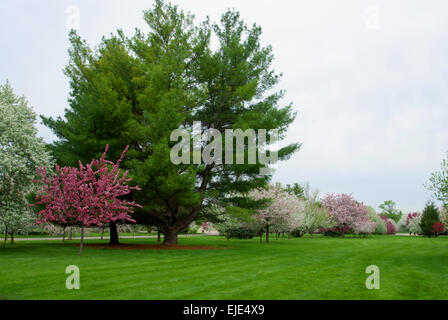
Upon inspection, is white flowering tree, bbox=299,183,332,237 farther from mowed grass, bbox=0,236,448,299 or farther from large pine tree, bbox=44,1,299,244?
mowed grass, bbox=0,236,448,299

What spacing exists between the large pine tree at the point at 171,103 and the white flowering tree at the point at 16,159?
10.1 ft

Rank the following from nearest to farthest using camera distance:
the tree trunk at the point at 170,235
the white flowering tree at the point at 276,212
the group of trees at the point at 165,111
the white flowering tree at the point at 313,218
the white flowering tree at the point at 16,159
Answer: the white flowering tree at the point at 16,159 < the group of trees at the point at 165,111 < the tree trunk at the point at 170,235 < the white flowering tree at the point at 276,212 < the white flowering tree at the point at 313,218

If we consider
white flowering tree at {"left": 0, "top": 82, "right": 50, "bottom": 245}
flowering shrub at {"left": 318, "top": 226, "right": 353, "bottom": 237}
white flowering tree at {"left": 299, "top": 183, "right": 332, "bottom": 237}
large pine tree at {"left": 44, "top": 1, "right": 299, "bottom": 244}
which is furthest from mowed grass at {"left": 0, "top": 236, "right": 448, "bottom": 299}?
flowering shrub at {"left": 318, "top": 226, "right": 353, "bottom": 237}

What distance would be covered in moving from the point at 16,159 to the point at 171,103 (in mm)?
8739

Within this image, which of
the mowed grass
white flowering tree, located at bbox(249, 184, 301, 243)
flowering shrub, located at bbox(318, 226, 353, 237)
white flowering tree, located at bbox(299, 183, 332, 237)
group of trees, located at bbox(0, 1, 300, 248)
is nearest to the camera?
the mowed grass

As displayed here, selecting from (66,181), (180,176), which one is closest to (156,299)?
(66,181)

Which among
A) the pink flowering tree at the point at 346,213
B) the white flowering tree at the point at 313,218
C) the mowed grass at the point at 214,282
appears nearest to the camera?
the mowed grass at the point at 214,282

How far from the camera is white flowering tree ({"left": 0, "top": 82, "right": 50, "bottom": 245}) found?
1997 cm

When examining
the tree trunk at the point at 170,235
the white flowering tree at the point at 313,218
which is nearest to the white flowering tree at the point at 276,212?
the tree trunk at the point at 170,235

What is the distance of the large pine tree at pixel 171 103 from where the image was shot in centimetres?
2261

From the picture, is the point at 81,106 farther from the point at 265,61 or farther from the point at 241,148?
the point at 265,61

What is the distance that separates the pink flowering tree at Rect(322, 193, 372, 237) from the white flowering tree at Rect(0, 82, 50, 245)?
49091mm

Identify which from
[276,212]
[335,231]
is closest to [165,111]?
[276,212]

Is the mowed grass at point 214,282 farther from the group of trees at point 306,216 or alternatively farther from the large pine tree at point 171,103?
the group of trees at point 306,216
